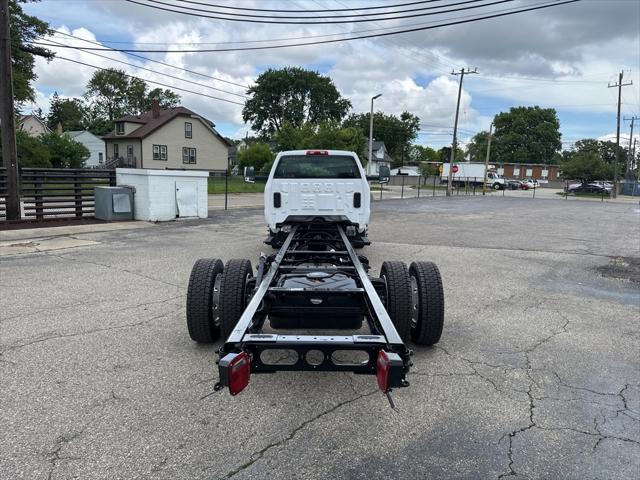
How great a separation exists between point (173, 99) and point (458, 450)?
92.5 metres

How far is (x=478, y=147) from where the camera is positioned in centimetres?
12825

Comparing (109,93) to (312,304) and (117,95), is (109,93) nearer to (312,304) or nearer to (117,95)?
(117,95)

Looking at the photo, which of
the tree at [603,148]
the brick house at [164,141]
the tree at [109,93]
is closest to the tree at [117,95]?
the tree at [109,93]

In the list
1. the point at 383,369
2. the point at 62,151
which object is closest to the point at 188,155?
the point at 62,151

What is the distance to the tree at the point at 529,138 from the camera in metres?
116

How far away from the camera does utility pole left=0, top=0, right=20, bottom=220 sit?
1229cm

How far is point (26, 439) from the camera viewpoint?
112 inches

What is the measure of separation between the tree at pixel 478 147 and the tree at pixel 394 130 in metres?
28.4

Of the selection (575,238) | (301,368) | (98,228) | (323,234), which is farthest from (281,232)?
(575,238)

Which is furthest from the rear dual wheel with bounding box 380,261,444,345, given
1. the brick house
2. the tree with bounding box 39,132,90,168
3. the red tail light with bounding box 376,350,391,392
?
the brick house

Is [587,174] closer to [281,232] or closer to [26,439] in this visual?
[281,232]

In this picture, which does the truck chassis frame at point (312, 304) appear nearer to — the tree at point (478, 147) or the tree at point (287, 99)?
the tree at point (287, 99)

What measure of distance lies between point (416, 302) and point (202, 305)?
1878mm

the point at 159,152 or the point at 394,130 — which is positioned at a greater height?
the point at 394,130
